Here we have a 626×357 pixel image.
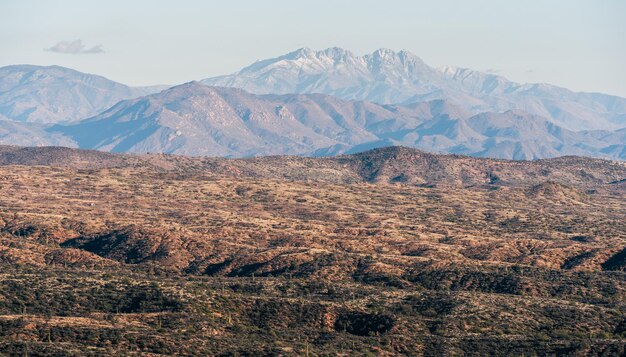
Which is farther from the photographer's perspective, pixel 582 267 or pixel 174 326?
pixel 582 267

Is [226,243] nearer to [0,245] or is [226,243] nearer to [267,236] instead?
[267,236]

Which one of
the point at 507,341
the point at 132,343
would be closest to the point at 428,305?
the point at 507,341

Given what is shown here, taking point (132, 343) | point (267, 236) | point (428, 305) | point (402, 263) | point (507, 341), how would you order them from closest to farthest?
point (132, 343), point (507, 341), point (428, 305), point (402, 263), point (267, 236)

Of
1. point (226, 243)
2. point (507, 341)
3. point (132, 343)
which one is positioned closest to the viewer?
point (132, 343)

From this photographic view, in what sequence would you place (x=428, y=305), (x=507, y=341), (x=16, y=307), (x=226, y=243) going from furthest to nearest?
(x=226, y=243)
(x=428, y=305)
(x=16, y=307)
(x=507, y=341)

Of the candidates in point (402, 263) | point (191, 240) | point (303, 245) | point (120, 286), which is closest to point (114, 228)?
point (191, 240)

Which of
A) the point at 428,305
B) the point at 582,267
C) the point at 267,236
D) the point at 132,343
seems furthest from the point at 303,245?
the point at 132,343

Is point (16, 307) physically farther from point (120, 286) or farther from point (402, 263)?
point (402, 263)

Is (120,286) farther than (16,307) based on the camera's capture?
Yes

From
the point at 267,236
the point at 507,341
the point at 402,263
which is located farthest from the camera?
the point at 267,236
